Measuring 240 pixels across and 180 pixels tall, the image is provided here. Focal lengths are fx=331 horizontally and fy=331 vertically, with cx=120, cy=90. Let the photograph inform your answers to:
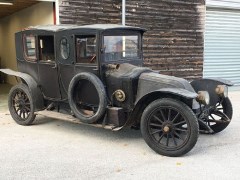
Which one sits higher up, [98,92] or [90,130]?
[98,92]

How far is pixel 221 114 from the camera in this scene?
5672 millimetres

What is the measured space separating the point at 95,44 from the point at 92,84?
2.09ft

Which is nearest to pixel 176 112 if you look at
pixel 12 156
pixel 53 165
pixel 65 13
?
pixel 53 165

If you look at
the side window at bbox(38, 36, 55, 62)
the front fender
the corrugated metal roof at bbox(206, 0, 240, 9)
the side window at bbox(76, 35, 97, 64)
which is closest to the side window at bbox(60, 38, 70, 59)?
the side window at bbox(76, 35, 97, 64)

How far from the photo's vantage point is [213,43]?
11000 millimetres

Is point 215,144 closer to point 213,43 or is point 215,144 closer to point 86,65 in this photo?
point 86,65

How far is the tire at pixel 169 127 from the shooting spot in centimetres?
451

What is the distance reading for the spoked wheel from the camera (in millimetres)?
5598

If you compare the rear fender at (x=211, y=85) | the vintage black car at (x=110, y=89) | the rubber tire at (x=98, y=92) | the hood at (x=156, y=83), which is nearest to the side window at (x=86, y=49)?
the vintage black car at (x=110, y=89)

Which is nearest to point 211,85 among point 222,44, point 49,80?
point 49,80

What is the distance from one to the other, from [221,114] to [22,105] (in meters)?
3.68

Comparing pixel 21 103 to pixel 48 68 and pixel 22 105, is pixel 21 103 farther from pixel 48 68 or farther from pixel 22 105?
pixel 48 68

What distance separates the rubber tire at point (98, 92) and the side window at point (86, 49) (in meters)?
0.29

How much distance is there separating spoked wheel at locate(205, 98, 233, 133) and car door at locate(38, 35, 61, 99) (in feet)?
8.80
